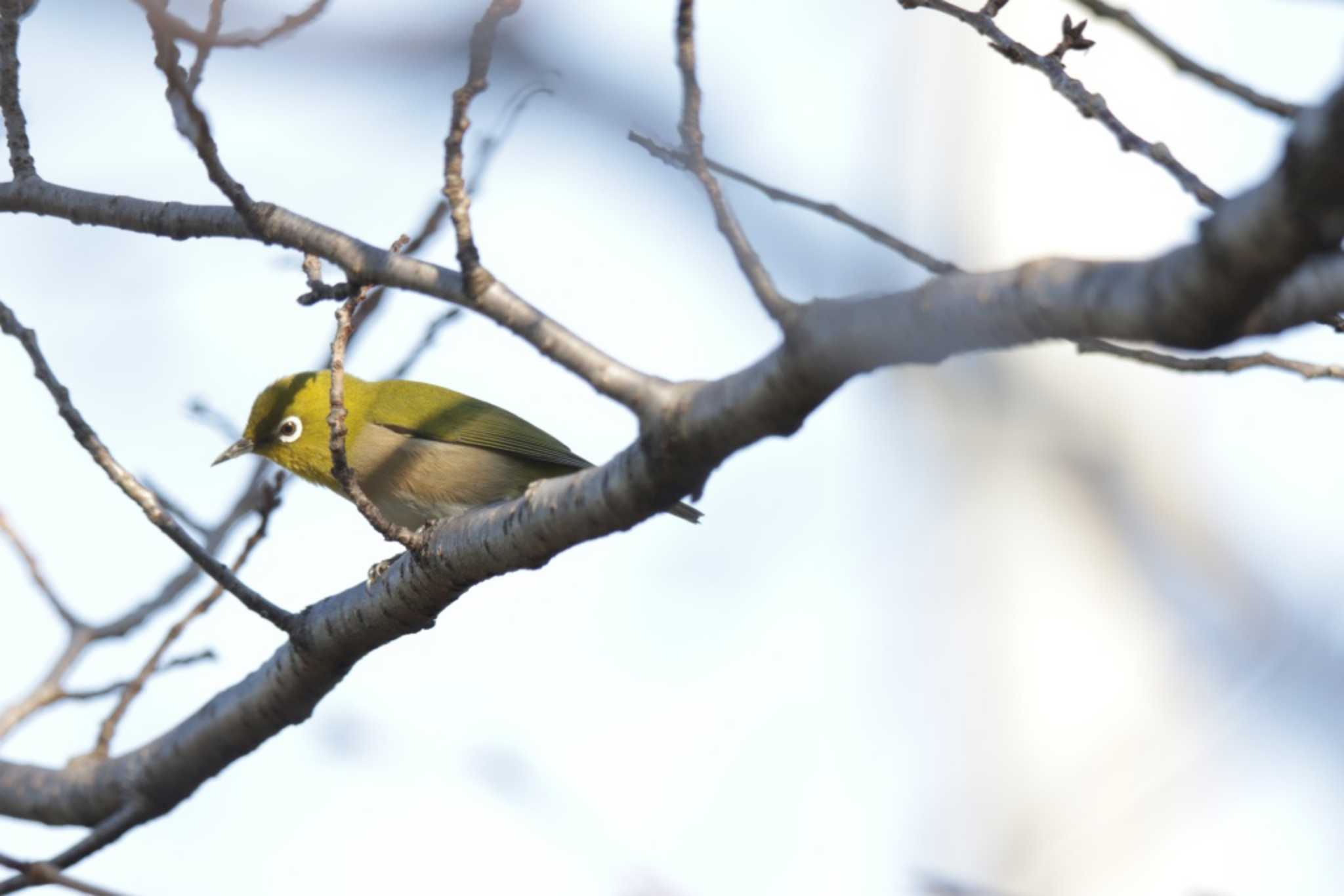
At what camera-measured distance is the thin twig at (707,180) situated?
3.05 m

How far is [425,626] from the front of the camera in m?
4.80

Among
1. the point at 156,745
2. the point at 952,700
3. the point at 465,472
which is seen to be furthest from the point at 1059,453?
the point at 465,472

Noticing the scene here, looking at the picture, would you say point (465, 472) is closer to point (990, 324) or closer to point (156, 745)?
point (156, 745)

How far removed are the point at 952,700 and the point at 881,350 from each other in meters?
0.80

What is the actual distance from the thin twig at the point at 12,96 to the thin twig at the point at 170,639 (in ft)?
5.69

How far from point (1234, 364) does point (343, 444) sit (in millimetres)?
2698

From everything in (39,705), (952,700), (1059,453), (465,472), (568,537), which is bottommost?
(1059,453)

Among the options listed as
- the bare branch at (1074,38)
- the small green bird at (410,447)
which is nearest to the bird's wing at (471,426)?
the small green bird at (410,447)

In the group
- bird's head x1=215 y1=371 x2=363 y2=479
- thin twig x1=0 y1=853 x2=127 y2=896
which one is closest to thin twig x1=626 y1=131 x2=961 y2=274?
thin twig x1=0 y1=853 x2=127 y2=896

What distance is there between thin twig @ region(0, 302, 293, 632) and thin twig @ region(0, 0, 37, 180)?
0.56 metres

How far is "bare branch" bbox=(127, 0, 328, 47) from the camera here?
9.26 feet

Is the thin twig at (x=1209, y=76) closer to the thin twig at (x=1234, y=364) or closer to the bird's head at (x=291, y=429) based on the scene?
the thin twig at (x=1234, y=364)

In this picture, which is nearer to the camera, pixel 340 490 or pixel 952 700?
pixel 952 700

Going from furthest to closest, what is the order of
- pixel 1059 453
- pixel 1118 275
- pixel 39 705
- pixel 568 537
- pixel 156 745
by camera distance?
pixel 39 705 < pixel 156 745 < pixel 568 537 < pixel 1118 275 < pixel 1059 453
